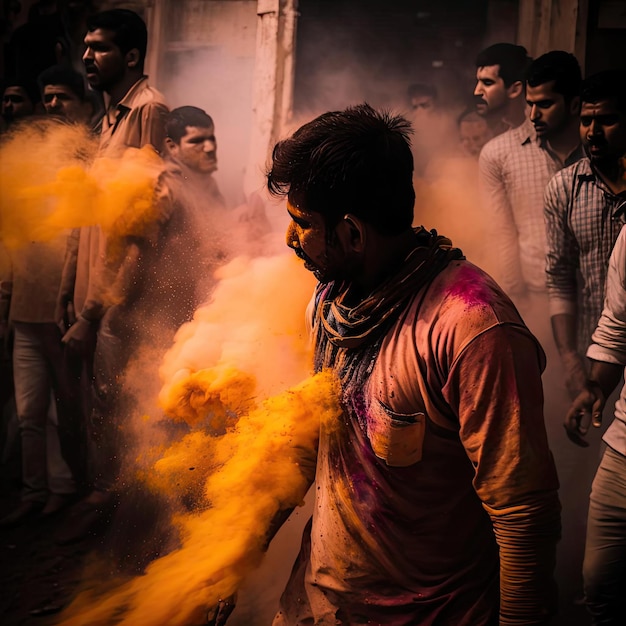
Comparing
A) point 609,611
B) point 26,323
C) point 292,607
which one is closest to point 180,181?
point 26,323

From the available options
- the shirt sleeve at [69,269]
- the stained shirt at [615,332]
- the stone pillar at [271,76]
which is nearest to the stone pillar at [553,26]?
the stained shirt at [615,332]

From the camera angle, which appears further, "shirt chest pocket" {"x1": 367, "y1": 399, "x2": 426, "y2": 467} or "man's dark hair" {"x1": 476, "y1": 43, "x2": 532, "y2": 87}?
"man's dark hair" {"x1": 476, "y1": 43, "x2": 532, "y2": 87}

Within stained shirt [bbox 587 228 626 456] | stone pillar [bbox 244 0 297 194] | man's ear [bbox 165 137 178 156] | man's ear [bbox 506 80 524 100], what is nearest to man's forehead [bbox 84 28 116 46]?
man's ear [bbox 165 137 178 156]

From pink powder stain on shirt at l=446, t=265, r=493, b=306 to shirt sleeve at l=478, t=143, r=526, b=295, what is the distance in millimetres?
772

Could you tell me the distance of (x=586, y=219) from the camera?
7.06 feet

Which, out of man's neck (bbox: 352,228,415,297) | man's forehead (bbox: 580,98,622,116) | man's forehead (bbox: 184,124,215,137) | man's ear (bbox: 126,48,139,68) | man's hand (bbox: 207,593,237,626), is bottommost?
man's hand (bbox: 207,593,237,626)

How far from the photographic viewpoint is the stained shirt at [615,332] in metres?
1.96

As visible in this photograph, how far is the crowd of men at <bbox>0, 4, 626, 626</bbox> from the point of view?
4.99 ft

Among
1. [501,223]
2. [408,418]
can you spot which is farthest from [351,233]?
[501,223]

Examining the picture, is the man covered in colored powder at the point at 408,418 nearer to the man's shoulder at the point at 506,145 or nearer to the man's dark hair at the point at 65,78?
the man's shoulder at the point at 506,145

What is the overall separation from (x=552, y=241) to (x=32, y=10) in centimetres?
230

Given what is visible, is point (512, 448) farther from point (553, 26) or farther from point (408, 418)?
point (553, 26)

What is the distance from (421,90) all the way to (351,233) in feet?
3.22

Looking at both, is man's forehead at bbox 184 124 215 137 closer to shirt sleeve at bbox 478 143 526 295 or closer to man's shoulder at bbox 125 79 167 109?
man's shoulder at bbox 125 79 167 109
